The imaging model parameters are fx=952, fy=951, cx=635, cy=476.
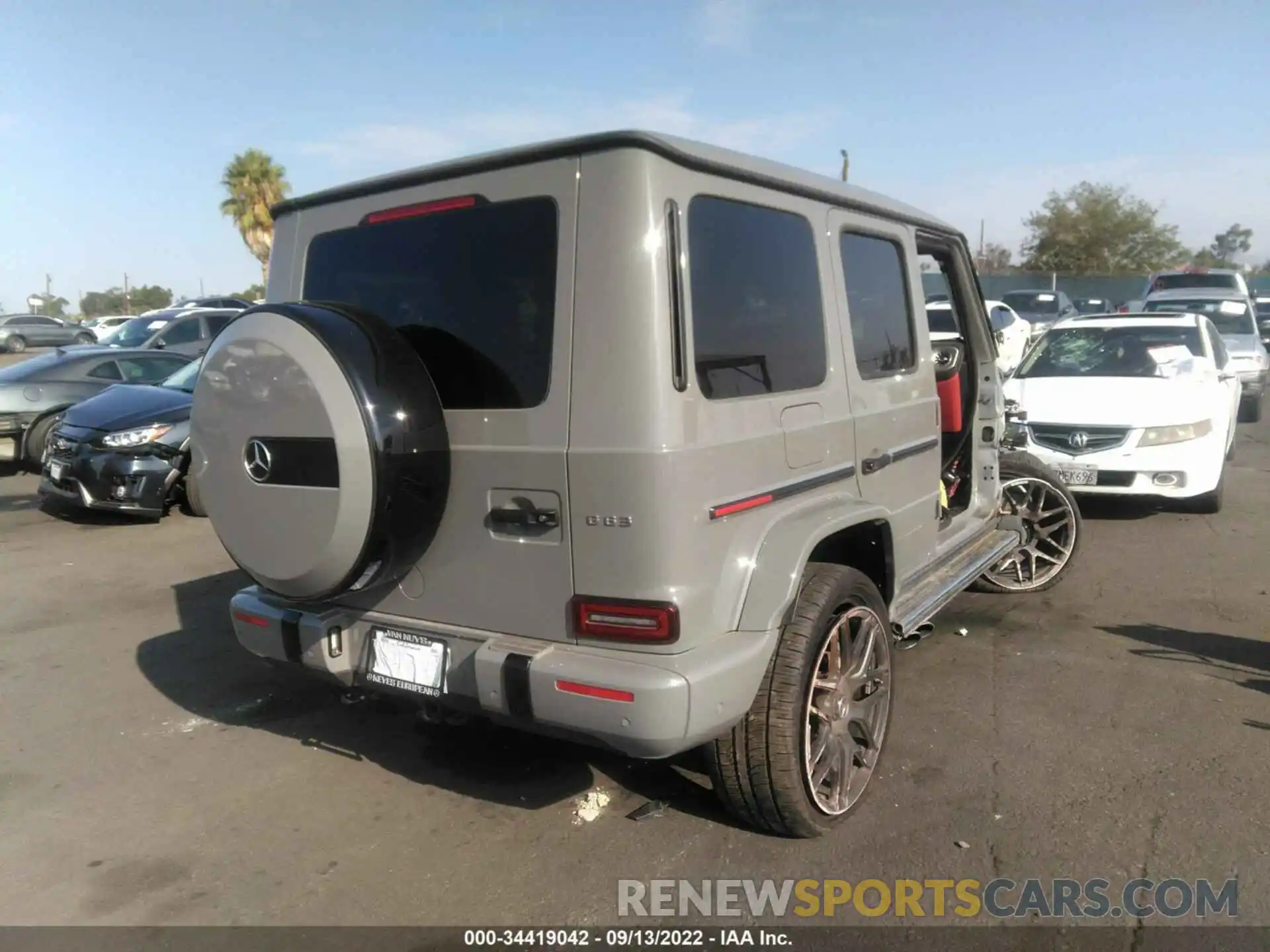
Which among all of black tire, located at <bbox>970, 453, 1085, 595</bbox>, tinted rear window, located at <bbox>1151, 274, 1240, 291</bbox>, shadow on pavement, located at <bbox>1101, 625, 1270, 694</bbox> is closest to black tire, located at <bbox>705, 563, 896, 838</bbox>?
shadow on pavement, located at <bbox>1101, 625, 1270, 694</bbox>

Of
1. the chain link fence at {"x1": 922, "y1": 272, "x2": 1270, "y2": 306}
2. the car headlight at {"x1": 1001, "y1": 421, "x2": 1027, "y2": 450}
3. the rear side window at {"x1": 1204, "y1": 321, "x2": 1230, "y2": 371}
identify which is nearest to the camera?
the car headlight at {"x1": 1001, "y1": 421, "x2": 1027, "y2": 450}

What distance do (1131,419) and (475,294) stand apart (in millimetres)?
5987

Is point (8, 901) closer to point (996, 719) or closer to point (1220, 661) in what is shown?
point (996, 719)

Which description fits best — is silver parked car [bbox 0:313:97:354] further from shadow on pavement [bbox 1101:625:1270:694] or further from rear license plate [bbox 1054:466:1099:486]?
shadow on pavement [bbox 1101:625:1270:694]

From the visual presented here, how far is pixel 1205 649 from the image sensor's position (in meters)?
4.84

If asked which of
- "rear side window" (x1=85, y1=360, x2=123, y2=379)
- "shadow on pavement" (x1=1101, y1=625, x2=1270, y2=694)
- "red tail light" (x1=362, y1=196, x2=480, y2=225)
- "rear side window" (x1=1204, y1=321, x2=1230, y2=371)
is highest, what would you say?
"red tail light" (x1=362, y1=196, x2=480, y2=225)

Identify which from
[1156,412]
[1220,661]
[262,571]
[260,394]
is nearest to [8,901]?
[262,571]

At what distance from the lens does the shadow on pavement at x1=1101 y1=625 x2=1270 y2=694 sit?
4.58 m

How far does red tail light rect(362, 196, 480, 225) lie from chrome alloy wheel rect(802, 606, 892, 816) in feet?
5.94

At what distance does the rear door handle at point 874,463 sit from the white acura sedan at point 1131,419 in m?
3.11

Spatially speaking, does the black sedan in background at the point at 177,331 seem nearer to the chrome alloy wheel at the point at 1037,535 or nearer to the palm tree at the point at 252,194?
the chrome alloy wheel at the point at 1037,535

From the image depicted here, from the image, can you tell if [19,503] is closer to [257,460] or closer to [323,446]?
[257,460]

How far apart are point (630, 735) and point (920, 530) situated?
7.01ft

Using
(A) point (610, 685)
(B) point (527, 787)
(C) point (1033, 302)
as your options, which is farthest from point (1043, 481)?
(C) point (1033, 302)
